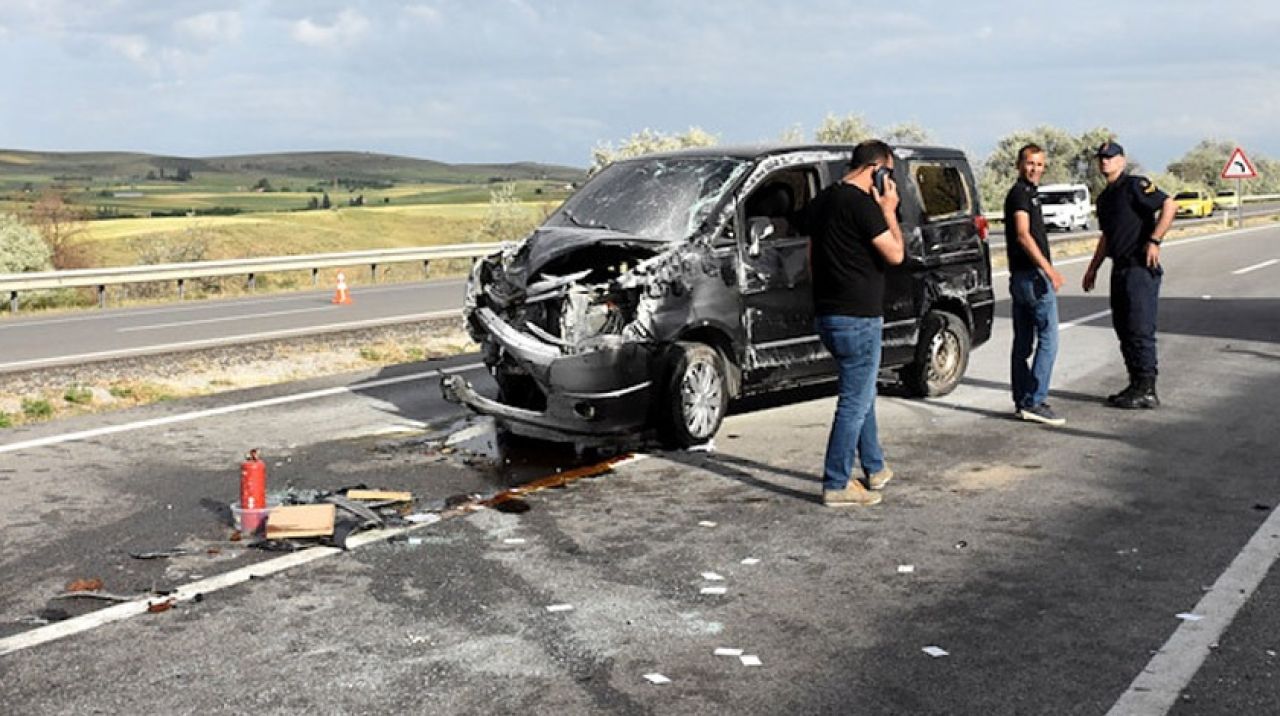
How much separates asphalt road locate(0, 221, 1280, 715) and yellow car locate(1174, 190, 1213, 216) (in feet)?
173

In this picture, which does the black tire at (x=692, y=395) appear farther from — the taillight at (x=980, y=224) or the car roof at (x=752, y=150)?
the taillight at (x=980, y=224)

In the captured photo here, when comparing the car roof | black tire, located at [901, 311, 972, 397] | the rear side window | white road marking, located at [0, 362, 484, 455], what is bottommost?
white road marking, located at [0, 362, 484, 455]

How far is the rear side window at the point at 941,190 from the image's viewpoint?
10.7 m

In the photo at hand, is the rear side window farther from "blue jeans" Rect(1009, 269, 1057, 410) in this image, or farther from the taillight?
"blue jeans" Rect(1009, 269, 1057, 410)

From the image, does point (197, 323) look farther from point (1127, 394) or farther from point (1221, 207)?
point (1221, 207)

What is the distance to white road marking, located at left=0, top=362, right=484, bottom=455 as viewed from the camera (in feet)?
31.1

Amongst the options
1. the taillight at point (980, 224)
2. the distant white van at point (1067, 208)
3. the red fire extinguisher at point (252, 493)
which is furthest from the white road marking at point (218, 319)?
the distant white van at point (1067, 208)

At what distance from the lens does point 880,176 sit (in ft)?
24.6

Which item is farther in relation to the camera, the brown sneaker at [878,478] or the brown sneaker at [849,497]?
the brown sneaker at [878,478]

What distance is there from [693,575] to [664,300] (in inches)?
114

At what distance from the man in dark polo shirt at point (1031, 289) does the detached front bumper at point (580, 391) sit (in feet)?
10.1

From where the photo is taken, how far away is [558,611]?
17.6 ft

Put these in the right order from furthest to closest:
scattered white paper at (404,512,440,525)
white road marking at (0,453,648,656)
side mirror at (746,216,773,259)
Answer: side mirror at (746,216,773,259), scattered white paper at (404,512,440,525), white road marking at (0,453,648,656)

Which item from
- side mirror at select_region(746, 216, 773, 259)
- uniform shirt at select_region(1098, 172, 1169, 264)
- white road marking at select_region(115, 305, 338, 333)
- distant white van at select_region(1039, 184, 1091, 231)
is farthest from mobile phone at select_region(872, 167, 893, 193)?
distant white van at select_region(1039, 184, 1091, 231)
